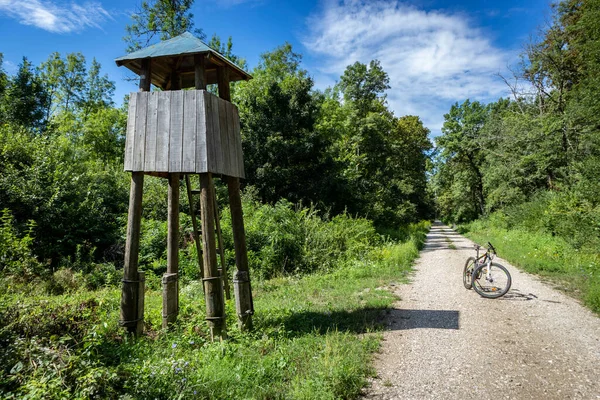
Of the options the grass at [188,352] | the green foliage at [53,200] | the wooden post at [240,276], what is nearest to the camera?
the grass at [188,352]

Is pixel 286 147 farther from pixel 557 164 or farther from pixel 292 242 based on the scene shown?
pixel 557 164

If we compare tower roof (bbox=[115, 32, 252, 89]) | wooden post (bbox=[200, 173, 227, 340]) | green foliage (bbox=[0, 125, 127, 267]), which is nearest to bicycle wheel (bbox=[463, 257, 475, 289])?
wooden post (bbox=[200, 173, 227, 340])

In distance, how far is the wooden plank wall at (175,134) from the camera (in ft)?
17.4

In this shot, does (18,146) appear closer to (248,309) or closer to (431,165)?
(248,309)

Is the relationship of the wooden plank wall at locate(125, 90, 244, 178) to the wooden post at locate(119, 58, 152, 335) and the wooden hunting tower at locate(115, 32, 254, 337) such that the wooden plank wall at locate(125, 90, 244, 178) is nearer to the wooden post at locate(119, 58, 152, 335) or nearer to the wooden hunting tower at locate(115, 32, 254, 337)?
the wooden hunting tower at locate(115, 32, 254, 337)

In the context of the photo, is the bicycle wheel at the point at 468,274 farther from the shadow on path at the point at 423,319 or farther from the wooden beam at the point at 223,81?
the wooden beam at the point at 223,81

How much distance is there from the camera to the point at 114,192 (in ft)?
50.3

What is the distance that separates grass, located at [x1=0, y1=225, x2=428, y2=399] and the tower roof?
14.2 ft

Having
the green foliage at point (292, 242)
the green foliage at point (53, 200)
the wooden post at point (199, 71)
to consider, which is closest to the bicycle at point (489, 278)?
the green foliage at point (292, 242)

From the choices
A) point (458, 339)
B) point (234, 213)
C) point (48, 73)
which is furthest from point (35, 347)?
point (48, 73)

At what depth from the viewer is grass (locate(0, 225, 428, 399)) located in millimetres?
3316

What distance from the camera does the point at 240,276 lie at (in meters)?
5.64

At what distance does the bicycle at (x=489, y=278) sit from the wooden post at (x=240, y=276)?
612 centimetres

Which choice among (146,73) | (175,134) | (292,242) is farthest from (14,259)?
(292,242)
